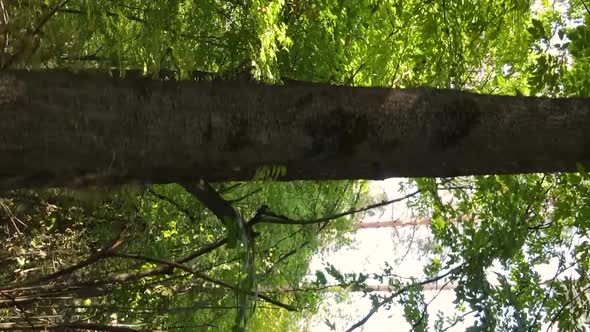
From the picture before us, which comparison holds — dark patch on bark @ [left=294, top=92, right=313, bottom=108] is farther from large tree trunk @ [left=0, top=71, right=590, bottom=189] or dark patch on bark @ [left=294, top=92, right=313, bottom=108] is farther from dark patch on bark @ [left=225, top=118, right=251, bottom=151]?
dark patch on bark @ [left=225, top=118, right=251, bottom=151]

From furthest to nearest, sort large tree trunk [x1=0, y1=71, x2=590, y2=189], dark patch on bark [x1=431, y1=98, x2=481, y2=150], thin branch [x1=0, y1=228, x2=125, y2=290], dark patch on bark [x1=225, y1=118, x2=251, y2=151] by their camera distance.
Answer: thin branch [x1=0, y1=228, x2=125, y2=290]
dark patch on bark [x1=431, y1=98, x2=481, y2=150]
dark patch on bark [x1=225, y1=118, x2=251, y2=151]
large tree trunk [x1=0, y1=71, x2=590, y2=189]

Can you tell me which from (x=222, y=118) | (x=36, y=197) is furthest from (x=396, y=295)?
(x=36, y=197)

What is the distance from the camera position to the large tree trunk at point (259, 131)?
4.00ft

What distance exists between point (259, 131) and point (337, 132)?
0.17 meters

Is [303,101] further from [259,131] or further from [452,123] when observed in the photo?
[452,123]

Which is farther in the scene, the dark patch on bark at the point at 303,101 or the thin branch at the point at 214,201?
the thin branch at the point at 214,201

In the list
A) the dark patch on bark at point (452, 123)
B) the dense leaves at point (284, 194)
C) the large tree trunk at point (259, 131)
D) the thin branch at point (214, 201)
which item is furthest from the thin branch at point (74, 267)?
the dark patch on bark at point (452, 123)

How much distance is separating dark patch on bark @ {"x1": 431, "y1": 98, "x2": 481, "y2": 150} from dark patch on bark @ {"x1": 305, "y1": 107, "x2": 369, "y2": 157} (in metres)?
0.16

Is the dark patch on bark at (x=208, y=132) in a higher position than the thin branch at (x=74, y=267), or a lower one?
lower

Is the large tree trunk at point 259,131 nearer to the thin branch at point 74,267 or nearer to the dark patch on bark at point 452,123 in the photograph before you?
the dark patch on bark at point 452,123

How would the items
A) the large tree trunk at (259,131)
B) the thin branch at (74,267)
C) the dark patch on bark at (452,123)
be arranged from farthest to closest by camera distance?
the thin branch at (74,267), the dark patch on bark at (452,123), the large tree trunk at (259,131)

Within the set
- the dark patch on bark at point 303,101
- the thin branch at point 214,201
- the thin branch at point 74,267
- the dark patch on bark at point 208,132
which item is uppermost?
the thin branch at point 74,267

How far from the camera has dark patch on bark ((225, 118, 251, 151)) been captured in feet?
4.40

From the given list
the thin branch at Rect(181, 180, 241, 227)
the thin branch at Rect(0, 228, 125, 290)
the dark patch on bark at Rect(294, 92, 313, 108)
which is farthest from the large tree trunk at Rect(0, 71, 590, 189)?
the thin branch at Rect(0, 228, 125, 290)
